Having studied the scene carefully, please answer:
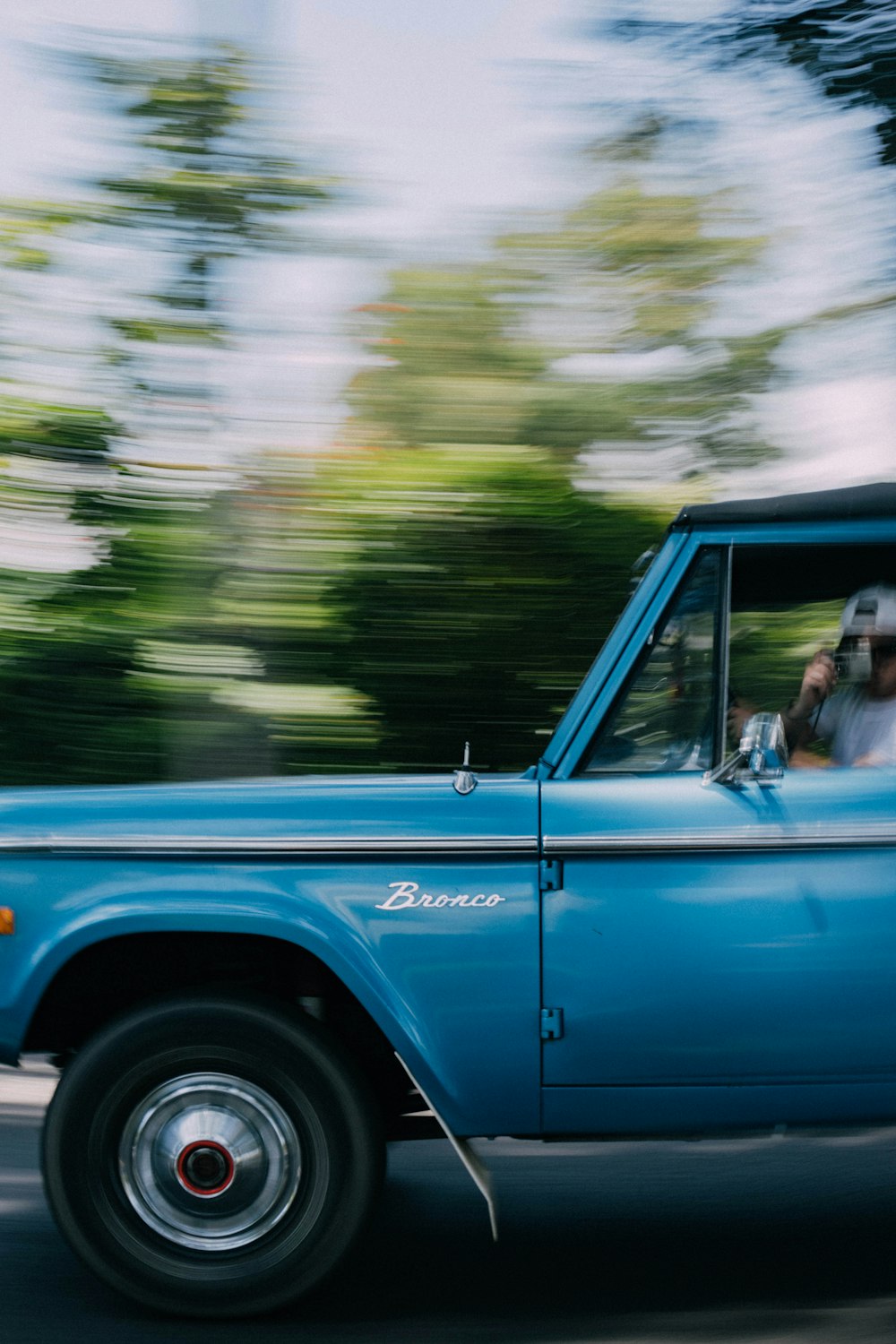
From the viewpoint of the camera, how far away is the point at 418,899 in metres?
3.46

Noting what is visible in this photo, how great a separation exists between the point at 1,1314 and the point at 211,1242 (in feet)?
1.89

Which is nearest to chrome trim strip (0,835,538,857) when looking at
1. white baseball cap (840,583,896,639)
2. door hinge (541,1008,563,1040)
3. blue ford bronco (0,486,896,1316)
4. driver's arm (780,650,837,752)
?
blue ford bronco (0,486,896,1316)

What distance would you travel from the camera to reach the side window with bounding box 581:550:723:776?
359 centimetres

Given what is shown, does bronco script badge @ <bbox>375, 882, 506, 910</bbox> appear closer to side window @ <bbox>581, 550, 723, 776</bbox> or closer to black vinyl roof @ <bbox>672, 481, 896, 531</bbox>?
side window @ <bbox>581, 550, 723, 776</bbox>

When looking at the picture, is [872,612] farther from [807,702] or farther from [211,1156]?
[211,1156]

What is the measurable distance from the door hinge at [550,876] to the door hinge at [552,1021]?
292 mm

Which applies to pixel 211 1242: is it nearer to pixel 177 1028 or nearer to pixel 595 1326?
pixel 177 1028

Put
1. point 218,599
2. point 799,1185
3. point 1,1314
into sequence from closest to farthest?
point 1,1314 → point 799,1185 → point 218,599

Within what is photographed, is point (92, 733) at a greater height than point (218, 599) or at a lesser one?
lesser

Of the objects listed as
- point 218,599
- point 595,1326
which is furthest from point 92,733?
point 595,1326

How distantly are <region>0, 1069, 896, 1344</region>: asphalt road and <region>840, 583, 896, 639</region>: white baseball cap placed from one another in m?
1.77

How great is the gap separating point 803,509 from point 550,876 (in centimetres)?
113

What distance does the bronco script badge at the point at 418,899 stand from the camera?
3445 mm

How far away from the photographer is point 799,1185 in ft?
15.6
